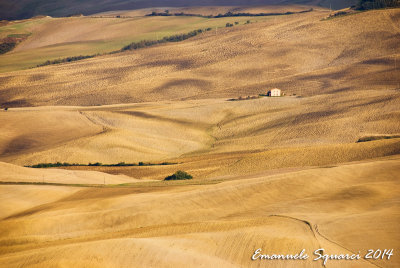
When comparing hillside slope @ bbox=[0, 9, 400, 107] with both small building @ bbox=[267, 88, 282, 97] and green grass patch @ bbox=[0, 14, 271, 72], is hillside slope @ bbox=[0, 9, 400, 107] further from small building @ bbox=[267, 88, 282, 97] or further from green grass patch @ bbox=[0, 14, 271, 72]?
green grass patch @ bbox=[0, 14, 271, 72]

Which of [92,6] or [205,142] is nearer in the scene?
[205,142]

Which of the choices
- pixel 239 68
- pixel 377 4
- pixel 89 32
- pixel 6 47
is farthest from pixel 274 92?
pixel 6 47

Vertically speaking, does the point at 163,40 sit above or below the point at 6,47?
below

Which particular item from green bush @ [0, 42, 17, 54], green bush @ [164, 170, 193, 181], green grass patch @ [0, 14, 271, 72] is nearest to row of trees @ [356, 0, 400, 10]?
green grass patch @ [0, 14, 271, 72]

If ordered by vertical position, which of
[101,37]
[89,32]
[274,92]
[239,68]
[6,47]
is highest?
[89,32]

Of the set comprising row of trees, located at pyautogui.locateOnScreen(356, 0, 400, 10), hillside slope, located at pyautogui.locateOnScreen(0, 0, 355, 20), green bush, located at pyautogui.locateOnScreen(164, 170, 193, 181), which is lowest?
green bush, located at pyautogui.locateOnScreen(164, 170, 193, 181)

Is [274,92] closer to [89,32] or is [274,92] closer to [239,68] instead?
[239,68]

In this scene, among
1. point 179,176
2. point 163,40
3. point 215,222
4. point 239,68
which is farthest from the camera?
point 163,40

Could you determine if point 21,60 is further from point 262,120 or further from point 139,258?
point 139,258
